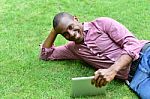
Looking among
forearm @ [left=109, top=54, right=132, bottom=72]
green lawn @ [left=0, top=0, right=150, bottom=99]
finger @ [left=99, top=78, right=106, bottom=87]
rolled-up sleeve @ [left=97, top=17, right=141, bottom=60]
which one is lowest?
green lawn @ [left=0, top=0, right=150, bottom=99]

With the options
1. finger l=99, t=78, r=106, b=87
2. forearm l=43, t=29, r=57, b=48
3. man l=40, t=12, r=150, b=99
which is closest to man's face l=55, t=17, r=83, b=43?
man l=40, t=12, r=150, b=99

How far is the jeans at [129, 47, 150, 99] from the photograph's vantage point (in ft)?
11.2

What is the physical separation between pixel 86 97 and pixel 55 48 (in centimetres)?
75

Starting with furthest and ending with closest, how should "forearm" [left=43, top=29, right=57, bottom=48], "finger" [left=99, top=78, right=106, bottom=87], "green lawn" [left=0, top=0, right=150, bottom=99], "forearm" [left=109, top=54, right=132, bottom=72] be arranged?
"forearm" [left=43, top=29, right=57, bottom=48] < "green lawn" [left=0, top=0, right=150, bottom=99] < "forearm" [left=109, top=54, right=132, bottom=72] < "finger" [left=99, top=78, right=106, bottom=87]

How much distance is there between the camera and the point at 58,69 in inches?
154

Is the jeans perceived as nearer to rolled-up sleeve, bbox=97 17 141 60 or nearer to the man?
the man

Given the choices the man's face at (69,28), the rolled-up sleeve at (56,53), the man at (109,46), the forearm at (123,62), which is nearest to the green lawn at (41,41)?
the rolled-up sleeve at (56,53)

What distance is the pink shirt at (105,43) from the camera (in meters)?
3.46

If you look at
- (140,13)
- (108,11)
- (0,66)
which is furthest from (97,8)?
(0,66)

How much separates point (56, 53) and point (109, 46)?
0.66 metres

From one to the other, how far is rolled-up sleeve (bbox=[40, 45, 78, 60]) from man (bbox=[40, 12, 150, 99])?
0.54ft

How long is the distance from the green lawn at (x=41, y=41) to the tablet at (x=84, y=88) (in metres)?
0.07

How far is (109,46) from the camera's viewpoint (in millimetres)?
3598

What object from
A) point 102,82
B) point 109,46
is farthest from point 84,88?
point 109,46
